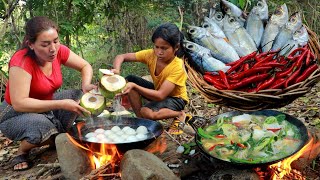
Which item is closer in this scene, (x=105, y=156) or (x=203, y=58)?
(x=105, y=156)

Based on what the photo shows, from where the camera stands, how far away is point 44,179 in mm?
3607

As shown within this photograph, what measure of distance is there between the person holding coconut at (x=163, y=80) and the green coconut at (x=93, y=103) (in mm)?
335

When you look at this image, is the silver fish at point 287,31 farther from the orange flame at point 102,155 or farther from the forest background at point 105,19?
the orange flame at point 102,155

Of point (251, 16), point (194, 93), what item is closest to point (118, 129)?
point (251, 16)

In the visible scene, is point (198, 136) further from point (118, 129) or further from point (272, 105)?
point (118, 129)

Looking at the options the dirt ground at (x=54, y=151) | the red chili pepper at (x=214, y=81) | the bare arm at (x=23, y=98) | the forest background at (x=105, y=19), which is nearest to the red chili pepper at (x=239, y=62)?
the red chili pepper at (x=214, y=81)

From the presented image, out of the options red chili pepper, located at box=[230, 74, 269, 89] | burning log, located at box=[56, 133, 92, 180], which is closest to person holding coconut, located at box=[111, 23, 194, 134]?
red chili pepper, located at box=[230, 74, 269, 89]

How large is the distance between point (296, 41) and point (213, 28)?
2.82 feet

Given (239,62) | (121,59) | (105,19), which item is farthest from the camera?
(105,19)

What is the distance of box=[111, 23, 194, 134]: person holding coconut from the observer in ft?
13.3

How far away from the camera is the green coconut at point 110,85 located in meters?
3.58

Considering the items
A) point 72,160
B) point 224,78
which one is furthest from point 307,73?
point 72,160

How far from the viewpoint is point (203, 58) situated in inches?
144

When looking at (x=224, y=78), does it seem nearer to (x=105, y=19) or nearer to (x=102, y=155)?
(x=102, y=155)
